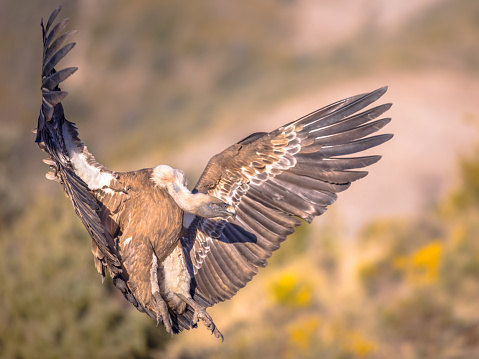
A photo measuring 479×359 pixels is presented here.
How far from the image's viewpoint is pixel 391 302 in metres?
21.3

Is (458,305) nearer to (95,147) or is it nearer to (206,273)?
(206,273)

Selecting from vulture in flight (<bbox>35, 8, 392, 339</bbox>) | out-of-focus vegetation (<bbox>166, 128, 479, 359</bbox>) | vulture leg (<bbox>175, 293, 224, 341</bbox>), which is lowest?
vulture leg (<bbox>175, 293, 224, 341</bbox>)

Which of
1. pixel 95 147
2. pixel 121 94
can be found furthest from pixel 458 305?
pixel 121 94

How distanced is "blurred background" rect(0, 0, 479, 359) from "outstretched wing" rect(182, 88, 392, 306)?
1003 centimetres

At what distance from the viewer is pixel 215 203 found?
676 centimetres

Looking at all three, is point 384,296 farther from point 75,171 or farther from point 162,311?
point 75,171

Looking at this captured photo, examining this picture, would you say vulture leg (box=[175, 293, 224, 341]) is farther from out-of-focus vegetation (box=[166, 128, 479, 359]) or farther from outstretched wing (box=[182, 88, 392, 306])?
out-of-focus vegetation (box=[166, 128, 479, 359])

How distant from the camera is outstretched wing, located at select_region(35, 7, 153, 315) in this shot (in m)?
6.00

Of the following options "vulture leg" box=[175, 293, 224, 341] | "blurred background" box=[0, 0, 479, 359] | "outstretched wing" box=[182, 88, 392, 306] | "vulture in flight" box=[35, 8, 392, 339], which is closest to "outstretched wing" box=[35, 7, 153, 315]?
"vulture in flight" box=[35, 8, 392, 339]

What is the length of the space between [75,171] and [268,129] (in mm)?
27949

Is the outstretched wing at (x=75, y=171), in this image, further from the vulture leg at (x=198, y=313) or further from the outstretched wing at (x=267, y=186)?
the outstretched wing at (x=267, y=186)

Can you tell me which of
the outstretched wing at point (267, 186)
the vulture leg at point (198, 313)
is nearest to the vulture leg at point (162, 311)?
the vulture leg at point (198, 313)

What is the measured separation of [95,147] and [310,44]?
14.6 meters

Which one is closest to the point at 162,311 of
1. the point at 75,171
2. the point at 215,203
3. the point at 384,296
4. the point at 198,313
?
the point at 198,313
